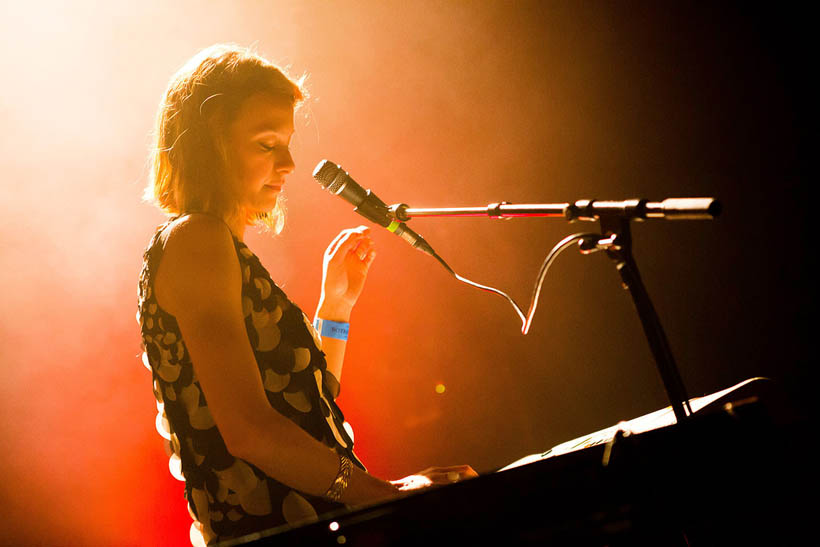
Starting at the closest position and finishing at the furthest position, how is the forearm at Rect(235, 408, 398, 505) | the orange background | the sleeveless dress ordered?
the forearm at Rect(235, 408, 398, 505) → the sleeveless dress → the orange background

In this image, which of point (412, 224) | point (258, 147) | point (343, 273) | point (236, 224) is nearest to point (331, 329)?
point (343, 273)

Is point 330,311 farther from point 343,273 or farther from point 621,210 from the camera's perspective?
point 621,210

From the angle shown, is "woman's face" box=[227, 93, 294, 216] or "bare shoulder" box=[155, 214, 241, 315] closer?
"bare shoulder" box=[155, 214, 241, 315]

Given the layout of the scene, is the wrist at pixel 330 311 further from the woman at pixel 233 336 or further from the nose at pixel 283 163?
the nose at pixel 283 163

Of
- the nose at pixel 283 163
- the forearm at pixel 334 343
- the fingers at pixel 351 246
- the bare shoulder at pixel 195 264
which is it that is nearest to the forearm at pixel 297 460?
the bare shoulder at pixel 195 264

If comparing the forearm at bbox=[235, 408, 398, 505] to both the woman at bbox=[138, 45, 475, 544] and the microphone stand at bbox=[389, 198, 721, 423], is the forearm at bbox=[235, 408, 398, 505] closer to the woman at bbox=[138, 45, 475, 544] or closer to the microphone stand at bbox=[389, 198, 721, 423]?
the woman at bbox=[138, 45, 475, 544]

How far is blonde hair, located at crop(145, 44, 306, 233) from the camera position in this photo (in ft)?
4.32

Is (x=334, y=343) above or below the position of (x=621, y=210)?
above

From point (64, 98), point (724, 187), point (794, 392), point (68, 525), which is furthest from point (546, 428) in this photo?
point (64, 98)

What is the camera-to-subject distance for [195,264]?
3.57 feet

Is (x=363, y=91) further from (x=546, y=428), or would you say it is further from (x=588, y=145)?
(x=546, y=428)

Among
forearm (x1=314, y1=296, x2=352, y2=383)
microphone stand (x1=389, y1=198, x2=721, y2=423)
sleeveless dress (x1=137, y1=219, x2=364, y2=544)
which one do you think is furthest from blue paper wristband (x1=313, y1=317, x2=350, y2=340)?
microphone stand (x1=389, y1=198, x2=721, y2=423)

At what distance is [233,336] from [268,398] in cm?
23

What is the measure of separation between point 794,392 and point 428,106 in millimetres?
1789
